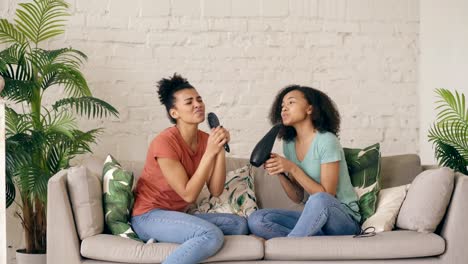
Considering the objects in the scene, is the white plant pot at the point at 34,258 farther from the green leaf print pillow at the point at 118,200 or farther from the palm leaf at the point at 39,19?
the palm leaf at the point at 39,19

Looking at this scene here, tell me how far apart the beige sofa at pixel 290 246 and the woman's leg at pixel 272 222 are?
5.6 inches

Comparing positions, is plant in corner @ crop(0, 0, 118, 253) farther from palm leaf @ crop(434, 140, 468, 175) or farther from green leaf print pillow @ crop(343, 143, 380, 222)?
palm leaf @ crop(434, 140, 468, 175)

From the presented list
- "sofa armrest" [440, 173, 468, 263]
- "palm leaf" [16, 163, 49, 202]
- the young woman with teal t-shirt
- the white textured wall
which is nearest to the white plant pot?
"palm leaf" [16, 163, 49, 202]

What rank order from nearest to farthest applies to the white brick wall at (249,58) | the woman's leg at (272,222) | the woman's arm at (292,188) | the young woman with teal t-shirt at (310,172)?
the young woman with teal t-shirt at (310,172) → the woman's leg at (272,222) → the woman's arm at (292,188) → the white brick wall at (249,58)

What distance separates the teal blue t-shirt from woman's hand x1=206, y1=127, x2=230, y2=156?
466mm

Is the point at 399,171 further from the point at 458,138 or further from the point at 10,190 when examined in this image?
the point at 10,190

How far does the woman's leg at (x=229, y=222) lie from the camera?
3.98 meters

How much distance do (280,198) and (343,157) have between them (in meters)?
0.43

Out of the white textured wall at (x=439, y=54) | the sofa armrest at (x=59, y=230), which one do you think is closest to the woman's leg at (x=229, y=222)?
the sofa armrest at (x=59, y=230)

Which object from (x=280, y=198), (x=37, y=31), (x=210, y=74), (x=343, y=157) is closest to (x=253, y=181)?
(x=280, y=198)

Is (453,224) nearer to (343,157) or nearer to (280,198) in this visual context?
(343,157)

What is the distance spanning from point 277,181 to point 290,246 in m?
0.71

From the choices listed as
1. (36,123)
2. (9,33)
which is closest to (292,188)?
(36,123)

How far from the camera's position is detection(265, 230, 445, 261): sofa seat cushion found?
3.69m
